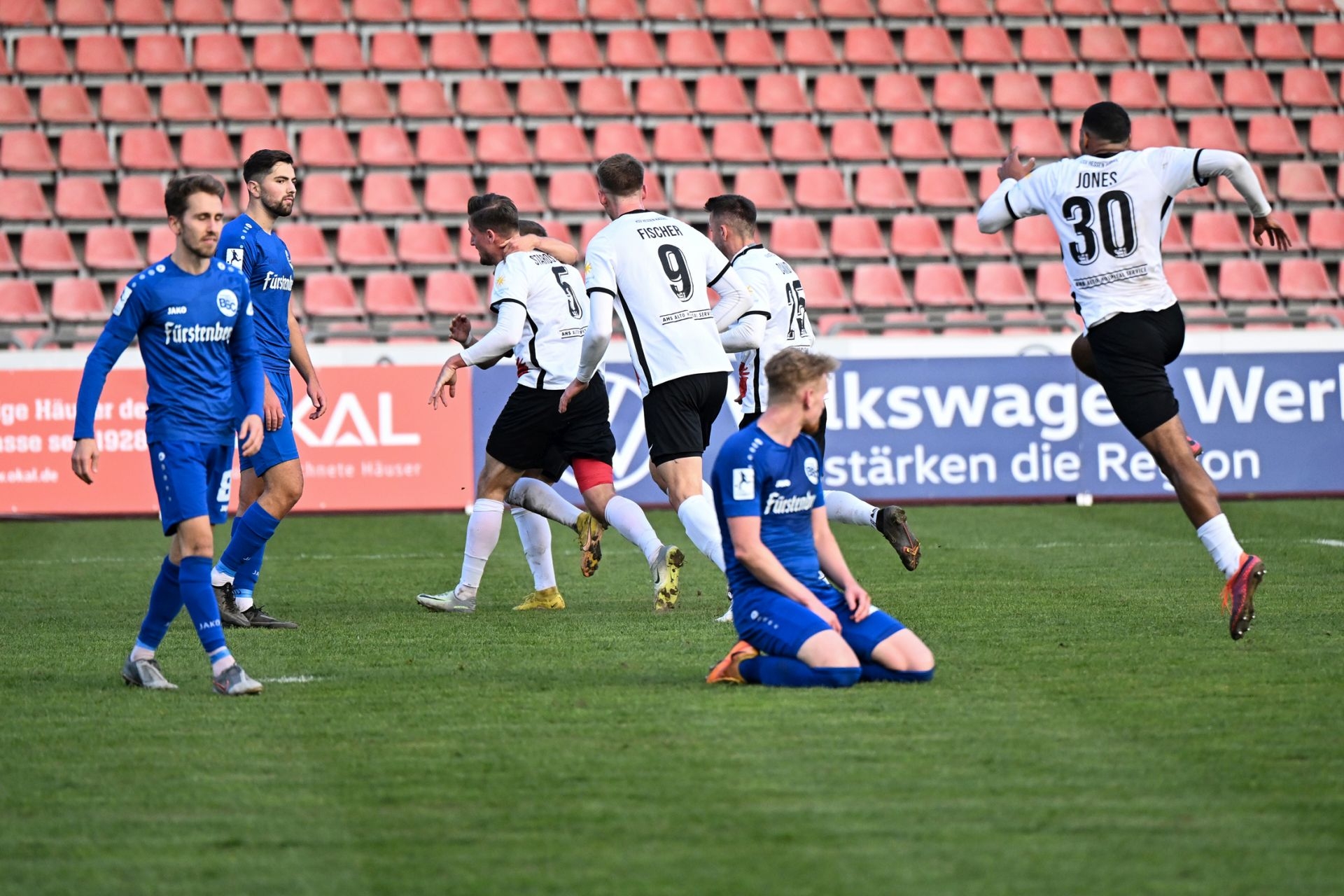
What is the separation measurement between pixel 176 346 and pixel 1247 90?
17.1m

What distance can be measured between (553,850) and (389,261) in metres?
14.2

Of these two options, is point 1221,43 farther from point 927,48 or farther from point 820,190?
point 820,190

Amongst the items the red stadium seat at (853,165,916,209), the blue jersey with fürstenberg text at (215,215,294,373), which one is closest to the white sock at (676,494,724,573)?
the blue jersey with fürstenberg text at (215,215,294,373)

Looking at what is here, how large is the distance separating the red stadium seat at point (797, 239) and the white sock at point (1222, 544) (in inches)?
421

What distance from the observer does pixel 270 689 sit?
6.12 m

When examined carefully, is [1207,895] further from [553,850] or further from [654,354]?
[654,354]

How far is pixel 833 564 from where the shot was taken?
5.88 meters

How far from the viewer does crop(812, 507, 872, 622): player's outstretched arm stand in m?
5.72

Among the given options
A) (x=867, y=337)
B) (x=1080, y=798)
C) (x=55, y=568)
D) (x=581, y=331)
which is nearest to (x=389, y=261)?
(x=867, y=337)

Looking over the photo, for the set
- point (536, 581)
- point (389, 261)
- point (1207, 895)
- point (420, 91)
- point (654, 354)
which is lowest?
point (1207, 895)

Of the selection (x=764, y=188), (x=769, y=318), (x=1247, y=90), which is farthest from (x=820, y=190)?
(x=769, y=318)

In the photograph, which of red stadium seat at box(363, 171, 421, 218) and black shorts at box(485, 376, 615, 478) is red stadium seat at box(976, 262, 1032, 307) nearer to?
red stadium seat at box(363, 171, 421, 218)

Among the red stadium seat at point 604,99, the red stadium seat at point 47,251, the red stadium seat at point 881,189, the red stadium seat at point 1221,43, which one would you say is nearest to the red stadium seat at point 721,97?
the red stadium seat at point 604,99

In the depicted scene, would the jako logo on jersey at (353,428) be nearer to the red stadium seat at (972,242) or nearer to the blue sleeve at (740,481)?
the red stadium seat at (972,242)
